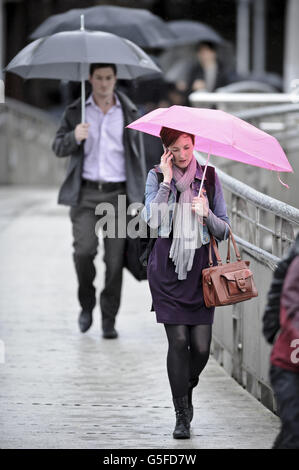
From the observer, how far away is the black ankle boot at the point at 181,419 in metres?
6.32

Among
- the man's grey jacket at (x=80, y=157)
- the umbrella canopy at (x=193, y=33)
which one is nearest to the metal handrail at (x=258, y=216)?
the man's grey jacket at (x=80, y=157)

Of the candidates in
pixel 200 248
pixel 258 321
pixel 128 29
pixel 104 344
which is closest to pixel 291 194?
pixel 128 29

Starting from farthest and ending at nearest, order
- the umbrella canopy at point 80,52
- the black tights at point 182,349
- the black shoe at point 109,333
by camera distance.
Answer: the black shoe at point 109,333 → the umbrella canopy at point 80,52 → the black tights at point 182,349

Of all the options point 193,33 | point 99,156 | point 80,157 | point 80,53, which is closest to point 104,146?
point 99,156

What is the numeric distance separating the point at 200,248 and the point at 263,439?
1047 mm

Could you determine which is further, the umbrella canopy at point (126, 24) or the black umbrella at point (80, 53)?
the umbrella canopy at point (126, 24)

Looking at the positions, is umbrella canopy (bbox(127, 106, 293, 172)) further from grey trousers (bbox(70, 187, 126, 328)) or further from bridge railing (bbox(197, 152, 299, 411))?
grey trousers (bbox(70, 187, 126, 328))

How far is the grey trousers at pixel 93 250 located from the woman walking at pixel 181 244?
2.57 m

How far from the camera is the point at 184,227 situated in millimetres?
6184

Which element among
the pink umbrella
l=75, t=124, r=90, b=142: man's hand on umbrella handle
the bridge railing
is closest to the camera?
the pink umbrella

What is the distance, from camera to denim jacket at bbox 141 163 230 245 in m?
6.11

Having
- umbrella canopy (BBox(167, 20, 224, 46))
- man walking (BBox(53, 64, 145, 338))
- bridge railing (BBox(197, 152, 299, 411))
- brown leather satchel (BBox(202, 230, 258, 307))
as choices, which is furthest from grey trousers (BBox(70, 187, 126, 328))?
umbrella canopy (BBox(167, 20, 224, 46))

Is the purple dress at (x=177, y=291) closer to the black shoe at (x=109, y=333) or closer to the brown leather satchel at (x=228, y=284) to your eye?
the brown leather satchel at (x=228, y=284)

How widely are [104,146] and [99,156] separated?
78mm
